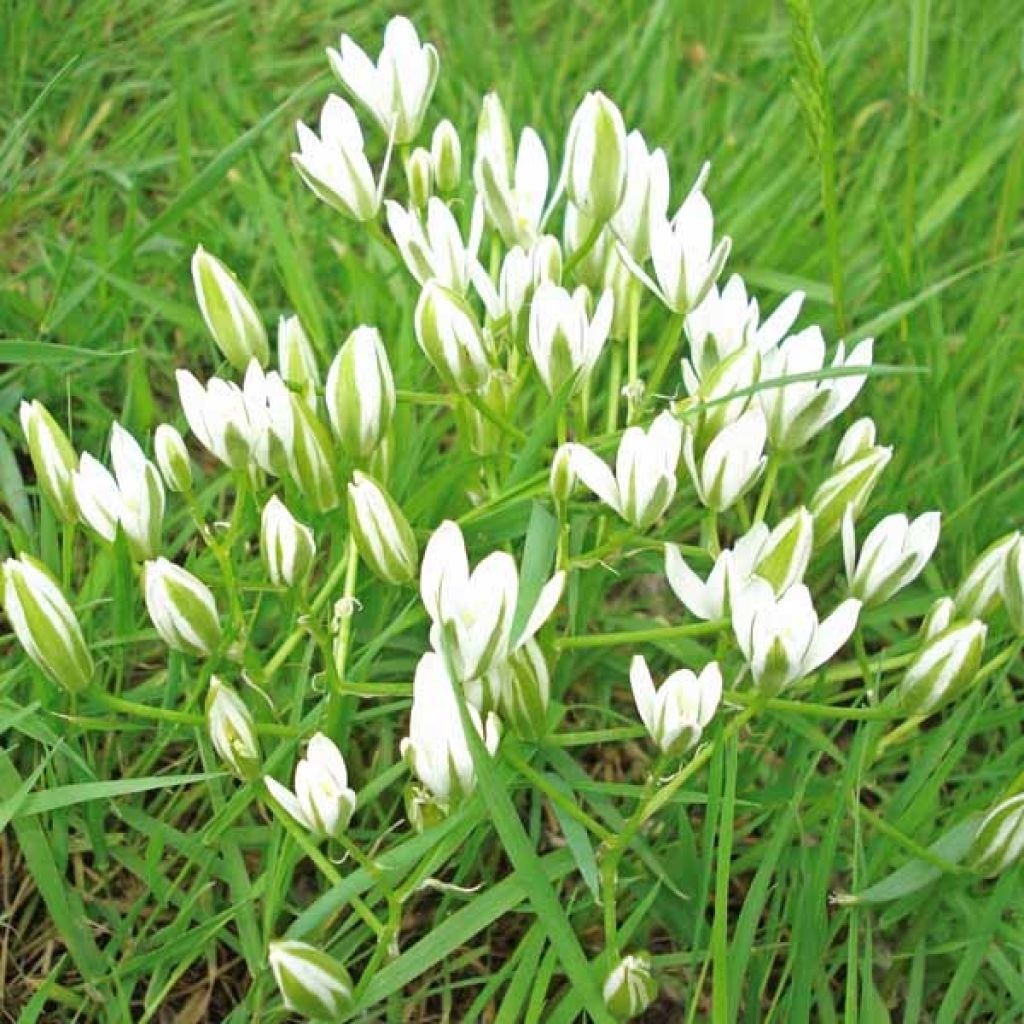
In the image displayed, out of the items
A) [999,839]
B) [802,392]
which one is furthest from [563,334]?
[999,839]

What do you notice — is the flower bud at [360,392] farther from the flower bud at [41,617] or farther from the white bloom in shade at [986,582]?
the white bloom in shade at [986,582]

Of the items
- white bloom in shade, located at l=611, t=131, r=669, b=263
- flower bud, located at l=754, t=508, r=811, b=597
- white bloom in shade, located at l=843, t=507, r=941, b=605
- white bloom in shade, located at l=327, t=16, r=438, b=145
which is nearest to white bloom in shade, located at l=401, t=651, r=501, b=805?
flower bud, located at l=754, t=508, r=811, b=597

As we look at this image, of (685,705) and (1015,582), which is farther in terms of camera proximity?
(1015,582)

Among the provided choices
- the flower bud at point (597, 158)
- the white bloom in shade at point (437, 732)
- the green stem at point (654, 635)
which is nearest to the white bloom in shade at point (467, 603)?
the white bloom in shade at point (437, 732)

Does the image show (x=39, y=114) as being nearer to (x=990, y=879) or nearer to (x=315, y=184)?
(x=315, y=184)

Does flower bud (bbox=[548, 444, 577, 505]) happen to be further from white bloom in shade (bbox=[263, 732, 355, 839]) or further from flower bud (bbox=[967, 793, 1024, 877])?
flower bud (bbox=[967, 793, 1024, 877])

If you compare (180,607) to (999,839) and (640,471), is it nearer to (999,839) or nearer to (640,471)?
(640,471)
